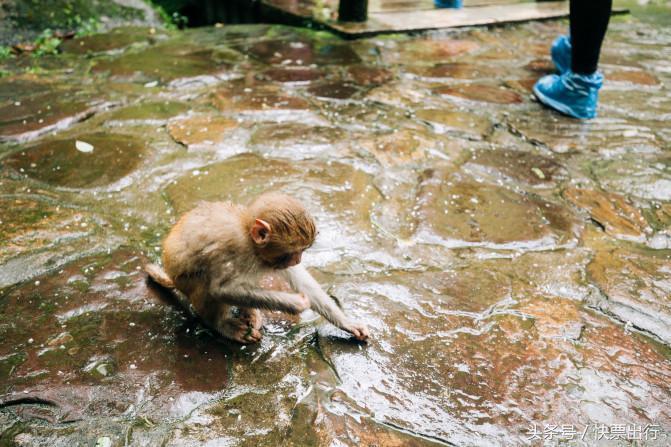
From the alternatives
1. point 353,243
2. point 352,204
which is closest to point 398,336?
point 353,243

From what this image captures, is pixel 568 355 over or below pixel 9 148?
below

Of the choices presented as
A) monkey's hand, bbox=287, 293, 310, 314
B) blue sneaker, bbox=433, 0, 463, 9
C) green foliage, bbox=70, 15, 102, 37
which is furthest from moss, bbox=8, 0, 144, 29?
monkey's hand, bbox=287, 293, 310, 314

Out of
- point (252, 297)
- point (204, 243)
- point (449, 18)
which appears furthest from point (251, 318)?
point (449, 18)

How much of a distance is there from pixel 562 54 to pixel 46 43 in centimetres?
691

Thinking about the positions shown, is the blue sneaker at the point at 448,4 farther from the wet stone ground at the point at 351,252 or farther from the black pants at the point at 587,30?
the black pants at the point at 587,30

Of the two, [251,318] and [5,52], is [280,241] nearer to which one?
[251,318]

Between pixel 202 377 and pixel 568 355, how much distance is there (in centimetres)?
190

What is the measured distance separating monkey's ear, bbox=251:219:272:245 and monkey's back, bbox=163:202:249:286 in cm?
12

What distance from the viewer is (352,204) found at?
3.91 metres

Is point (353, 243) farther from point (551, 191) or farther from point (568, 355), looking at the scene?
point (551, 191)

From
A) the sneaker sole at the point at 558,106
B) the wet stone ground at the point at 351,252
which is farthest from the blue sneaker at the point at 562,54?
the sneaker sole at the point at 558,106

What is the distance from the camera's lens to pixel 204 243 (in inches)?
102

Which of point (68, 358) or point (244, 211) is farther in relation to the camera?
point (244, 211)

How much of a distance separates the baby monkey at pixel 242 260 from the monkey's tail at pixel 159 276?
211 millimetres
